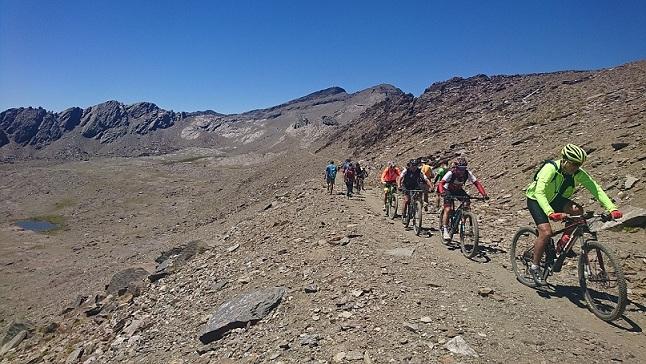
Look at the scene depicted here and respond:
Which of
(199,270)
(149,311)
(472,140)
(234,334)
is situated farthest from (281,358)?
(472,140)

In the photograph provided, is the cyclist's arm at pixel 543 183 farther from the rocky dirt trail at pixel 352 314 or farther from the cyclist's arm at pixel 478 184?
the cyclist's arm at pixel 478 184

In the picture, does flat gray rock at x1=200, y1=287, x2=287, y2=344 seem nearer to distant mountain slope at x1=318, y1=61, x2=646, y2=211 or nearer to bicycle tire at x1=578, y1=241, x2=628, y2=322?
bicycle tire at x1=578, y1=241, x2=628, y2=322

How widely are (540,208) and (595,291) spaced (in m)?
1.71

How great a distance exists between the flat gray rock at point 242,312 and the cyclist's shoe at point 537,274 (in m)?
5.65

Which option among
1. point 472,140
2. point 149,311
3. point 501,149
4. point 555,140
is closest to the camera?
point 149,311

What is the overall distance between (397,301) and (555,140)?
2215 centimetres

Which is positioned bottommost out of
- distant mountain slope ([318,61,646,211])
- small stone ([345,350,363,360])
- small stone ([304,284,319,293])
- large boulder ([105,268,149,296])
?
large boulder ([105,268,149,296])

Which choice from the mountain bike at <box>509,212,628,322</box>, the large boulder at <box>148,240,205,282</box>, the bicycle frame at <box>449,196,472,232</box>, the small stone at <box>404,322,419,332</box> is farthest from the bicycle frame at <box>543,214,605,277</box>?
the large boulder at <box>148,240,205,282</box>

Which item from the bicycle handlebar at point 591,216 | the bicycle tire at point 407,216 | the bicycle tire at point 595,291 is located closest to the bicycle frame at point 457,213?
the bicycle tire at point 407,216

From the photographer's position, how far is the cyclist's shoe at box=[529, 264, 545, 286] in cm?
816

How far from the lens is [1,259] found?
39594mm

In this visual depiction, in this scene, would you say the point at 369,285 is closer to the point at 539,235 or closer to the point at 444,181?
the point at 539,235

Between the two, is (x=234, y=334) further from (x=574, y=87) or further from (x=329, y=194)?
(x=574, y=87)

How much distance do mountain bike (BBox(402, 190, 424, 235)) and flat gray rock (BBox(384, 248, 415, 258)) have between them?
2.41m
